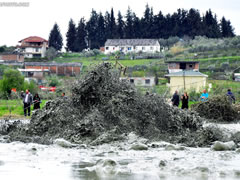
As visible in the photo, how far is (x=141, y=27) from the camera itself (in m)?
152

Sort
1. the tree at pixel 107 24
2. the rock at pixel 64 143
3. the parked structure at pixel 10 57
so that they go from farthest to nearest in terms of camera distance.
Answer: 1. the tree at pixel 107 24
2. the parked structure at pixel 10 57
3. the rock at pixel 64 143

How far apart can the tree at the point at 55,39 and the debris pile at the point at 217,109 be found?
12792 centimetres

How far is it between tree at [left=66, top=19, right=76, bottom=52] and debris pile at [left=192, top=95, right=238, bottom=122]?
121 m

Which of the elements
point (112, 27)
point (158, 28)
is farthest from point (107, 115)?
point (112, 27)

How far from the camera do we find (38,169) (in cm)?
1005

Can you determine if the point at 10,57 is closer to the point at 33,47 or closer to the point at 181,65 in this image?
the point at 33,47

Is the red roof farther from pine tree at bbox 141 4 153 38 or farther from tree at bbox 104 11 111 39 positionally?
pine tree at bbox 141 4 153 38

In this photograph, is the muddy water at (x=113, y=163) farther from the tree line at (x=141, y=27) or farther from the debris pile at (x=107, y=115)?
the tree line at (x=141, y=27)

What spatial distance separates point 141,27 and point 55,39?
1035 inches

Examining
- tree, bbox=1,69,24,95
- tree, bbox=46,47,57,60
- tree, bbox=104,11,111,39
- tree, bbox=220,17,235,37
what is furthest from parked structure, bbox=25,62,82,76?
tree, bbox=220,17,235,37

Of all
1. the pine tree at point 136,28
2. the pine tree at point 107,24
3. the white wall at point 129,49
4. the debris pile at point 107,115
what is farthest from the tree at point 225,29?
the debris pile at point 107,115

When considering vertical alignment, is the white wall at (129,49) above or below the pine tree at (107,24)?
below

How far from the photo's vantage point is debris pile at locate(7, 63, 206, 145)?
15.5 meters

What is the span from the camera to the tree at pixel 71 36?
471ft
